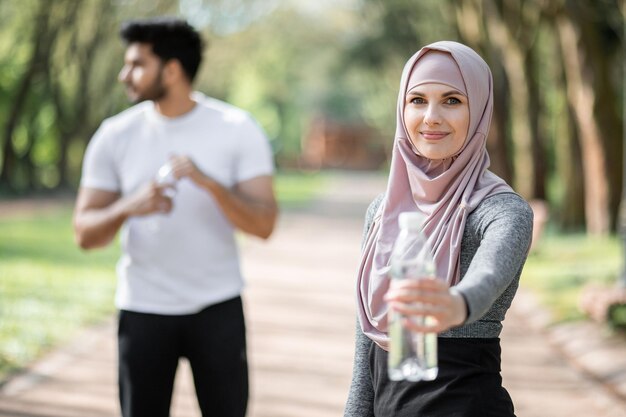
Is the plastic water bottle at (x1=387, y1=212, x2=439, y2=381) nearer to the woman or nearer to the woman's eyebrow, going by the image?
the woman

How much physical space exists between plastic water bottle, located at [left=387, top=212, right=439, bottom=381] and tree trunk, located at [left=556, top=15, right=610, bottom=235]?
1533 cm

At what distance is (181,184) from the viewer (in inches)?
166

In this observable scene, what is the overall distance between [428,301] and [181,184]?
223 cm

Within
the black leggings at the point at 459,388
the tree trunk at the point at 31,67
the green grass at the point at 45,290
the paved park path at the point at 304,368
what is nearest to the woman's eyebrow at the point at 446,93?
the black leggings at the point at 459,388

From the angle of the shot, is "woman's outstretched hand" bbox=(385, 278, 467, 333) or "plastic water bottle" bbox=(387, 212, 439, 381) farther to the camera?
"plastic water bottle" bbox=(387, 212, 439, 381)

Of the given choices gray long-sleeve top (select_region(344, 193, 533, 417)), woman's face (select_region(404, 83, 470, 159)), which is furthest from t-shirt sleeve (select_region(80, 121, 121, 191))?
woman's face (select_region(404, 83, 470, 159))

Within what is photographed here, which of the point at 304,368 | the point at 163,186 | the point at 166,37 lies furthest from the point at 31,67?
the point at 163,186

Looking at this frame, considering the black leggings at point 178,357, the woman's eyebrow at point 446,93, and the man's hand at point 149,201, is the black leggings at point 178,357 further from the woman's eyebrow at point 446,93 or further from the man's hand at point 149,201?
the woman's eyebrow at point 446,93

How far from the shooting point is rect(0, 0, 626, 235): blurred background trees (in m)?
18.0

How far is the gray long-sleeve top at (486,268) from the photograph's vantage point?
7.47 ft

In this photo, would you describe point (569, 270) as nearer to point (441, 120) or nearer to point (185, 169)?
point (185, 169)

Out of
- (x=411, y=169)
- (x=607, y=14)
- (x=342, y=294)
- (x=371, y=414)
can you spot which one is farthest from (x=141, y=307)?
(x=607, y=14)

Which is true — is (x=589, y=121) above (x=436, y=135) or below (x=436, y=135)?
above

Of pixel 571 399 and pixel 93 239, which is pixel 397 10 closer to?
pixel 571 399
